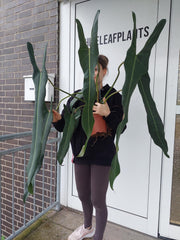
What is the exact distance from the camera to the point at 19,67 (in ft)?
7.68

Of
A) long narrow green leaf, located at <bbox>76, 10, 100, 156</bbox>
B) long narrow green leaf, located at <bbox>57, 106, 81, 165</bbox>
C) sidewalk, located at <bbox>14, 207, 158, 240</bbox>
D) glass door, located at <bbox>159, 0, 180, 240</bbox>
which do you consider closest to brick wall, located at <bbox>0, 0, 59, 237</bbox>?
sidewalk, located at <bbox>14, 207, 158, 240</bbox>

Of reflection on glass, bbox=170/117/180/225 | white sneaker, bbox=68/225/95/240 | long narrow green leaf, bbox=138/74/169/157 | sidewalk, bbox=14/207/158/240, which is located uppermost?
long narrow green leaf, bbox=138/74/169/157

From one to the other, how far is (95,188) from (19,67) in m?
1.86

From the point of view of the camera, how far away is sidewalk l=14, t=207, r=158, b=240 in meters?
1.67

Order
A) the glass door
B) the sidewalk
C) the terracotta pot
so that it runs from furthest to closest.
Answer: the sidewalk, the glass door, the terracotta pot

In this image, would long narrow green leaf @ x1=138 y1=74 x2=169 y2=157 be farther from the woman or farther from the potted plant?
the woman

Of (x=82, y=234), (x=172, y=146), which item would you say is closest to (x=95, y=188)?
(x=82, y=234)

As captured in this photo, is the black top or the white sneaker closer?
the black top

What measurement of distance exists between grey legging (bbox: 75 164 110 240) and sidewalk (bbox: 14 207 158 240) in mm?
433

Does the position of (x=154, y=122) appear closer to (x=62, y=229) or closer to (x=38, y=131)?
(x=38, y=131)

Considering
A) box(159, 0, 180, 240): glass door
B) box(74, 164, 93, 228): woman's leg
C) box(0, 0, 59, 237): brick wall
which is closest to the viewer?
box(74, 164, 93, 228): woman's leg

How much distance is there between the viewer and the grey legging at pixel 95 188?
1.26 m

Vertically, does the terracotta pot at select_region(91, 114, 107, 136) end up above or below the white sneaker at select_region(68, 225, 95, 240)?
above

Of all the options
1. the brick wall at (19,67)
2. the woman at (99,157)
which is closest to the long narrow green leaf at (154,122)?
the woman at (99,157)
